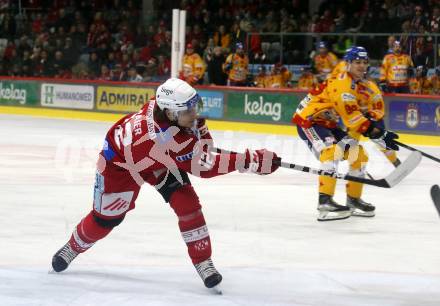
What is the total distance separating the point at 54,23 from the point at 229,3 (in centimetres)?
462

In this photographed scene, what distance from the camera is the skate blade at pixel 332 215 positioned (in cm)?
725

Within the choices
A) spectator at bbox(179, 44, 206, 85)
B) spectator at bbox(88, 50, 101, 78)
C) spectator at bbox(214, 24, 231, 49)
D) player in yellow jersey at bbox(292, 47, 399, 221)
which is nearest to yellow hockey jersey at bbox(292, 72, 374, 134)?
player in yellow jersey at bbox(292, 47, 399, 221)

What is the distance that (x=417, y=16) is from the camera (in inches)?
637

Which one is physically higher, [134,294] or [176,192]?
[176,192]

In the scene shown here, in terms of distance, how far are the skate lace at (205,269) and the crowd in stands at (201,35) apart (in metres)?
11.2

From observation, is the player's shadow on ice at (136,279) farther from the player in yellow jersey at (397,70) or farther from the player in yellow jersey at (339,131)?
the player in yellow jersey at (397,70)

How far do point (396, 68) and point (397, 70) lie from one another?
41mm

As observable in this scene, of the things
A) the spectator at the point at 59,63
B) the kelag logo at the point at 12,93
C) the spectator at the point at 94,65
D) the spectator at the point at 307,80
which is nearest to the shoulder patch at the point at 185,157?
the spectator at the point at 307,80

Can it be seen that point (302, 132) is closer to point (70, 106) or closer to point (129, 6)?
point (70, 106)

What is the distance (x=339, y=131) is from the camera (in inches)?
298

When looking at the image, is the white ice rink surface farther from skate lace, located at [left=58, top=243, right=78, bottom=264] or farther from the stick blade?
the stick blade

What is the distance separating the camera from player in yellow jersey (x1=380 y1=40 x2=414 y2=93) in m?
15.5

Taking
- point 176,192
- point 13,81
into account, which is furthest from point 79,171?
point 13,81

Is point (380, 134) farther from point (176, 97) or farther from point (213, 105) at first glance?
point (213, 105)
